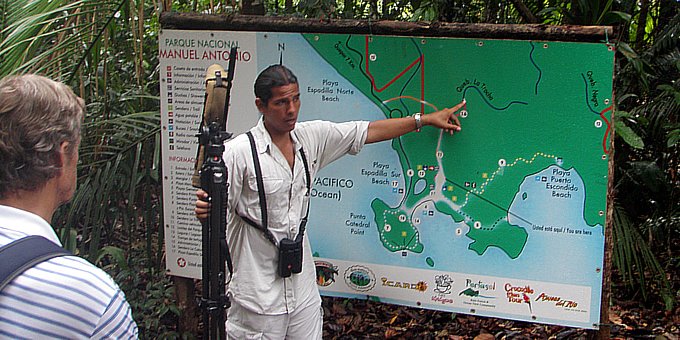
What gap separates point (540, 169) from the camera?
336 cm

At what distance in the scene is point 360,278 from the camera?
3680 mm

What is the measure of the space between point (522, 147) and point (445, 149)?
13.8 inches

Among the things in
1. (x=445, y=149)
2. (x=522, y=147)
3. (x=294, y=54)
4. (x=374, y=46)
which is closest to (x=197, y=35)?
(x=294, y=54)

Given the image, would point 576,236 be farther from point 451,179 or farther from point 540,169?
point 451,179

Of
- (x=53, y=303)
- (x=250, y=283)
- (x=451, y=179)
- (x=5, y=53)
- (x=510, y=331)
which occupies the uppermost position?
(x=5, y=53)

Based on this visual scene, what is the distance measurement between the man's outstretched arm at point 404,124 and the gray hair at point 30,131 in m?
1.96

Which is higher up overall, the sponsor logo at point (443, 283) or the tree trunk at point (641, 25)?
the tree trunk at point (641, 25)

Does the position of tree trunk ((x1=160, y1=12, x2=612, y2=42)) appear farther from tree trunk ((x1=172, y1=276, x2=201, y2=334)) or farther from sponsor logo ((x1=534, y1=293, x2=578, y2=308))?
tree trunk ((x1=172, y1=276, x2=201, y2=334))

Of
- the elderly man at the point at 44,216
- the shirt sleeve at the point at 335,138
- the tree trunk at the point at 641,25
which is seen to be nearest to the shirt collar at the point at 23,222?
the elderly man at the point at 44,216

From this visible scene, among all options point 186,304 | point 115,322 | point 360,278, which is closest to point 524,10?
point 360,278

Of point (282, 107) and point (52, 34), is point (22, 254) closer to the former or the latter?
point (282, 107)

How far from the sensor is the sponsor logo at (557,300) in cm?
333

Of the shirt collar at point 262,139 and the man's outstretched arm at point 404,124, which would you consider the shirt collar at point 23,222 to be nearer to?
the shirt collar at point 262,139

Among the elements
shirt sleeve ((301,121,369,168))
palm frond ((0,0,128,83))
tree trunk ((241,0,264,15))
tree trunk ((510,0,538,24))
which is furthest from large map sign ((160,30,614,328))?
tree trunk ((510,0,538,24))
